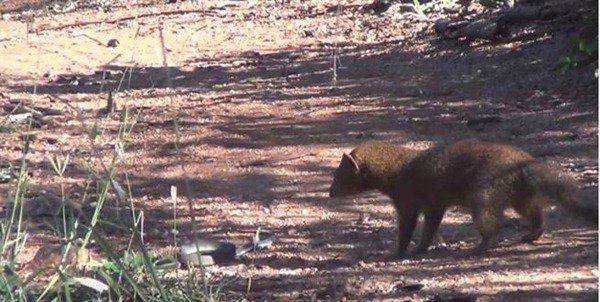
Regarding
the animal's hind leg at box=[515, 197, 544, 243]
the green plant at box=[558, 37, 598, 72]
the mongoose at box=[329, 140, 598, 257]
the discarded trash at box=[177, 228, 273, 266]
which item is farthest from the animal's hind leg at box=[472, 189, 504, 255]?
the green plant at box=[558, 37, 598, 72]

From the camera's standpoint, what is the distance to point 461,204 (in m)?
5.39

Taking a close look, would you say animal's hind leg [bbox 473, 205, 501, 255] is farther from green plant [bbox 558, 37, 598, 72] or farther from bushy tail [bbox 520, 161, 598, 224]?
green plant [bbox 558, 37, 598, 72]

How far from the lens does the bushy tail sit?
495 centimetres

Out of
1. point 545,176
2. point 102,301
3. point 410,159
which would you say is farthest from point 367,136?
point 102,301

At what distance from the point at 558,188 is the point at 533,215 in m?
0.22

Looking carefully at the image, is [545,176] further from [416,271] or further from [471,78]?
[471,78]

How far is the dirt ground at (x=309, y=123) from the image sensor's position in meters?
4.95

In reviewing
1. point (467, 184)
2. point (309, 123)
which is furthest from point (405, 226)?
point (309, 123)

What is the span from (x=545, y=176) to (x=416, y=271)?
68 centimetres

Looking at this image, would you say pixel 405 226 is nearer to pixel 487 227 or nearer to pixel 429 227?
pixel 429 227

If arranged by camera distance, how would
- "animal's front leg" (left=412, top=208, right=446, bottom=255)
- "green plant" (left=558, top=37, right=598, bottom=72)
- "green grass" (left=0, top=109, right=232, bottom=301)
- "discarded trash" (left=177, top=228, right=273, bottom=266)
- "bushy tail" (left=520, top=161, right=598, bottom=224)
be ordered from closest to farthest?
"green grass" (left=0, top=109, right=232, bottom=301), "bushy tail" (left=520, top=161, right=598, bottom=224), "discarded trash" (left=177, top=228, right=273, bottom=266), "animal's front leg" (left=412, top=208, right=446, bottom=255), "green plant" (left=558, top=37, right=598, bottom=72)

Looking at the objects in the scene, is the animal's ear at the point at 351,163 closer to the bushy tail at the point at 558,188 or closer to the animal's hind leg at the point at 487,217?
the animal's hind leg at the point at 487,217

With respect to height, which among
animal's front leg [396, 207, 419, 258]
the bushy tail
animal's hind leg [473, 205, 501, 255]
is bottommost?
animal's front leg [396, 207, 419, 258]

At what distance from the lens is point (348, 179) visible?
5.95 m
